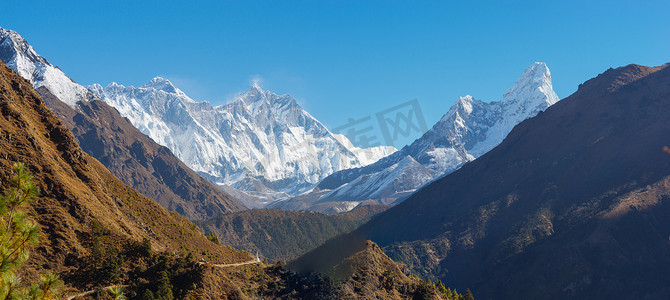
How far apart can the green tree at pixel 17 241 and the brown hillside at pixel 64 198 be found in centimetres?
5603

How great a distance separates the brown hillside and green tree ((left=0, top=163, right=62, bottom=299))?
184 feet

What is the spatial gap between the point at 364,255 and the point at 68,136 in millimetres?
75799

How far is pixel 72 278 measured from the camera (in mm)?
82375

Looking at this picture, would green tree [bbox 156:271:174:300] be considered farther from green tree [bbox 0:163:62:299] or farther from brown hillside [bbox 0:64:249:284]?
green tree [bbox 0:163:62:299]

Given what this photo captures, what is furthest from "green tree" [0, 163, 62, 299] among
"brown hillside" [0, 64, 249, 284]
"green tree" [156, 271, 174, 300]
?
"green tree" [156, 271, 174, 300]

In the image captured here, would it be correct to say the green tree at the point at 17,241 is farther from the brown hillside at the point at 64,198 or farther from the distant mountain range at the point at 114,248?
the brown hillside at the point at 64,198

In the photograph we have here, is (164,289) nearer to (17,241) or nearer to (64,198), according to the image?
(64,198)

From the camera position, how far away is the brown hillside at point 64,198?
86.2 m

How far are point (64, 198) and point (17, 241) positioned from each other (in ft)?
238

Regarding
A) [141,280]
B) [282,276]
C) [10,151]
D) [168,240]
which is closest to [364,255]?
[282,276]

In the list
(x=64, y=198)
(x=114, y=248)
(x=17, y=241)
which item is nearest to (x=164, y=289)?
(x=114, y=248)

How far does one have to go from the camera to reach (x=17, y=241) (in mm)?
29109

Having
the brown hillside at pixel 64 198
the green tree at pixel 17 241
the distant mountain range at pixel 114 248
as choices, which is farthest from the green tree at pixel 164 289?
the green tree at pixel 17 241

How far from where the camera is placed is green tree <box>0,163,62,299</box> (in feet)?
90.4
